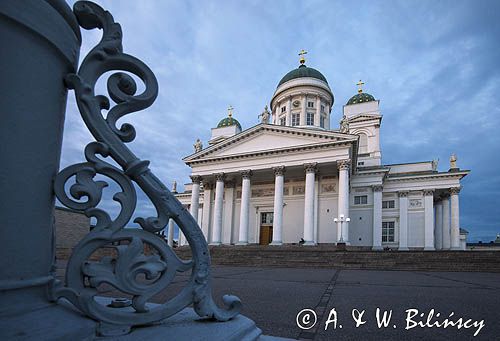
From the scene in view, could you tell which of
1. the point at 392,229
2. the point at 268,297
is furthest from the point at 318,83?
the point at 268,297

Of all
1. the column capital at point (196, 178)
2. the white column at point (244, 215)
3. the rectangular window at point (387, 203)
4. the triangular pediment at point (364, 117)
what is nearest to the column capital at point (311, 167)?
the white column at point (244, 215)

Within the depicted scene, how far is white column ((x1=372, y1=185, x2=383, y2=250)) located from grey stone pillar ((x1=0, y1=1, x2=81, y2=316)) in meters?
28.3

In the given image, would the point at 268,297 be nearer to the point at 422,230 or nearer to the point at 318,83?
the point at 422,230

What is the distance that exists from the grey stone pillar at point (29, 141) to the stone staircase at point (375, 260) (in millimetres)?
15763

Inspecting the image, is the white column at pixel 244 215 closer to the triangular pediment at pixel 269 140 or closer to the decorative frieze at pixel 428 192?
the triangular pediment at pixel 269 140

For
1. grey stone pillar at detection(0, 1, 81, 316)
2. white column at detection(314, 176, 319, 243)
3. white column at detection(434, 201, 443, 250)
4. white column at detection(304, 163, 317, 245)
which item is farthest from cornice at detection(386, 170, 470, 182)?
grey stone pillar at detection(0, 1, 81, 316)

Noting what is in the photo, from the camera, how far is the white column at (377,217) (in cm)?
2711

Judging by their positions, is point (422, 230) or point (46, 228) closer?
point (46, 228)

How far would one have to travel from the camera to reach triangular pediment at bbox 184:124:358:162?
25.0 metres

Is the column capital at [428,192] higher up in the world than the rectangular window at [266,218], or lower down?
higher up

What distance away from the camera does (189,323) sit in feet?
5.49

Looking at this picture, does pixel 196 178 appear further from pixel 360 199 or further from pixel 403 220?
pixel 403 220

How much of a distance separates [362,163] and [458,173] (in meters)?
8.49

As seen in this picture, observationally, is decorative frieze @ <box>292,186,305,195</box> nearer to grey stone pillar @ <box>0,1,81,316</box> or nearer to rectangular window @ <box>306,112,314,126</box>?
rectangular window @ <box>306,112,314,126</box>
